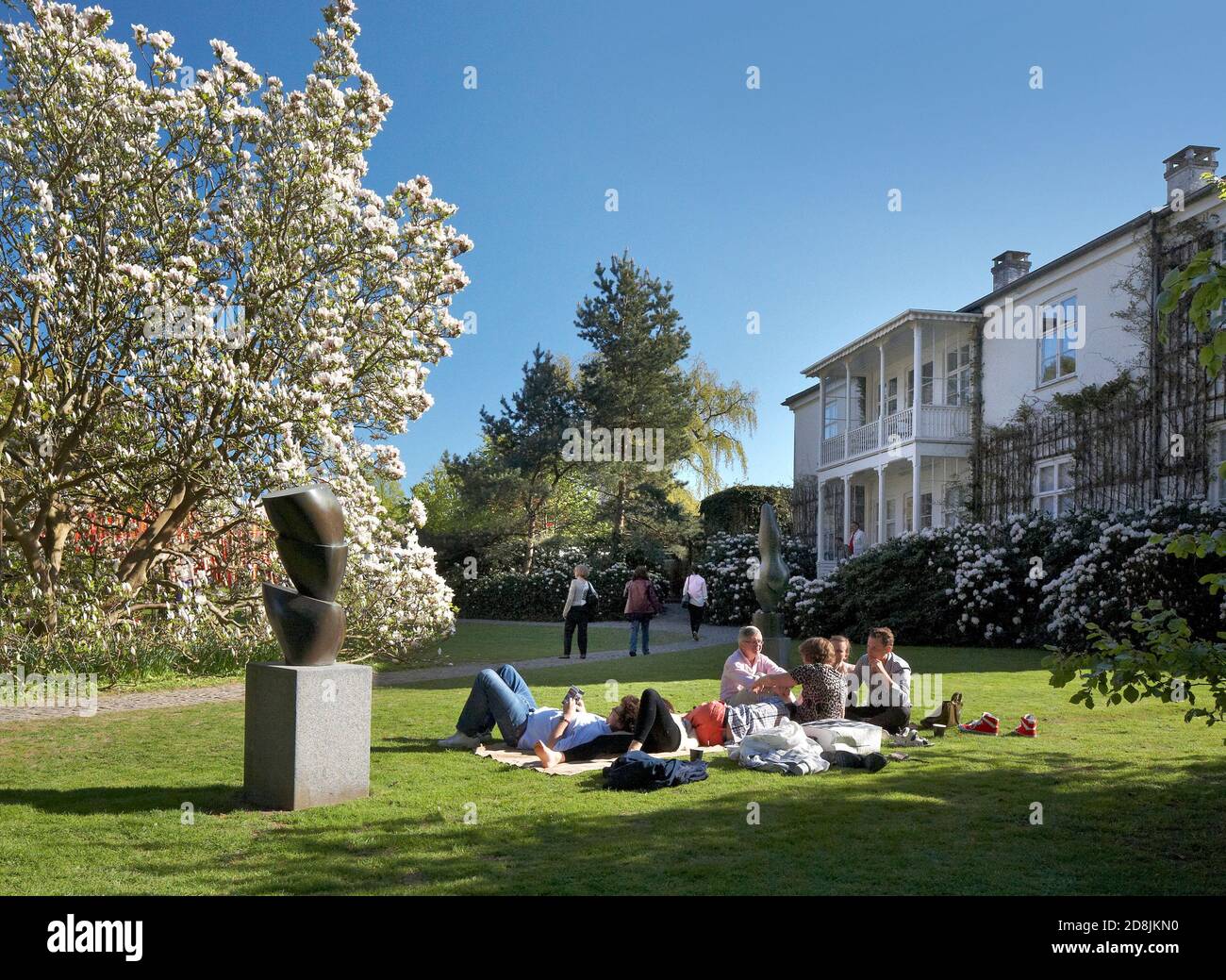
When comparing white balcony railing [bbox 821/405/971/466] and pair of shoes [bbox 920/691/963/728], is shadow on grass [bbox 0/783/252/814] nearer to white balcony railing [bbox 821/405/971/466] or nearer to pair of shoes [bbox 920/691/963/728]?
pair of shoes [bbox 920/691/963/728]

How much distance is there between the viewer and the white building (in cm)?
1905

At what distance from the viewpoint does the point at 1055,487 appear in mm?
20750

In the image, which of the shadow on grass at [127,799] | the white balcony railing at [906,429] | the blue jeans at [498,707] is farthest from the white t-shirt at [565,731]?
the white balcony railing at [906,429]

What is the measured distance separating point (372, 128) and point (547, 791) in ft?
34.6

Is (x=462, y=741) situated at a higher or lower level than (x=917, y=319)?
lower

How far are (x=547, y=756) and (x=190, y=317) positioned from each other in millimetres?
8224

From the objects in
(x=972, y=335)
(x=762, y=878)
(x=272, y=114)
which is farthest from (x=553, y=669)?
(x=972, y=335)

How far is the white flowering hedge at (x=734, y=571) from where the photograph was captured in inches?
1055

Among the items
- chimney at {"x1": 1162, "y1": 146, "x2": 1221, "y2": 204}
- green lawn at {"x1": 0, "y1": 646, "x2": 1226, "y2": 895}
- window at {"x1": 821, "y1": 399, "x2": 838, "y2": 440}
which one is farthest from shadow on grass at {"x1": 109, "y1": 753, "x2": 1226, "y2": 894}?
window at {"x1": 821, "y1": 399, "x2": 838, "y2": 440}

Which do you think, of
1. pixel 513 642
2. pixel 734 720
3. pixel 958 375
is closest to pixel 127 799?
pixel 734 720

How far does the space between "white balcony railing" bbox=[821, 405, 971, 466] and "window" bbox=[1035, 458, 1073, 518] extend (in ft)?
9.89

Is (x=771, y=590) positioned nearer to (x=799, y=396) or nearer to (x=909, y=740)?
(x=909, y=740)
